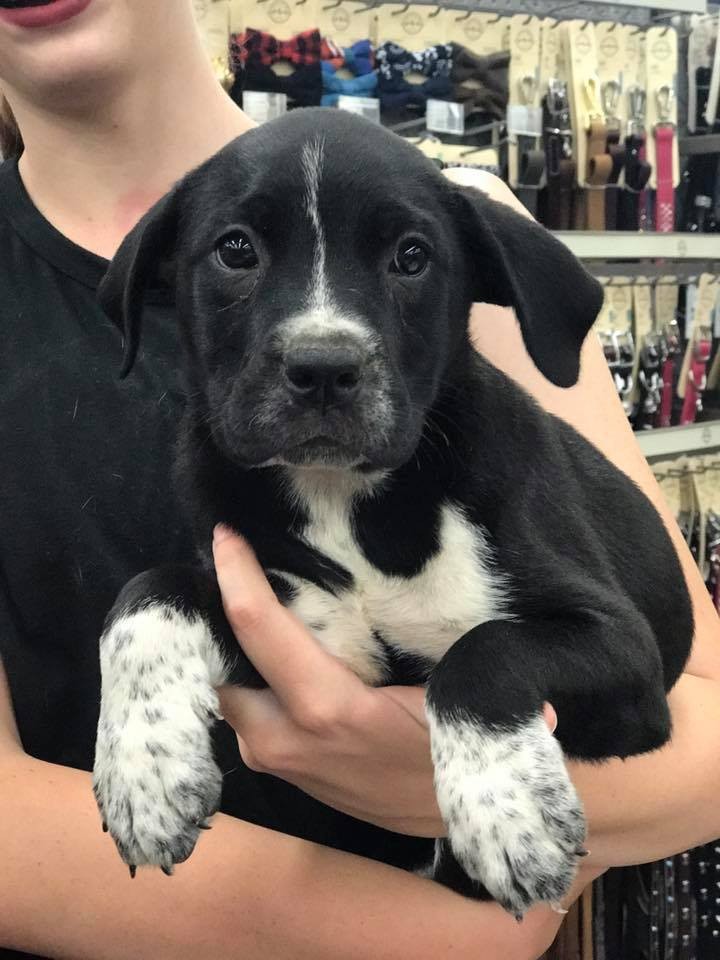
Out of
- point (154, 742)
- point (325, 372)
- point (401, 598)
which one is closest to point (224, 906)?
point (154, 742)

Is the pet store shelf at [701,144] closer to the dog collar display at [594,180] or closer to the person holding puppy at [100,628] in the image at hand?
the dog collar display at [594,180]

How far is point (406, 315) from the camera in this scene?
127cm

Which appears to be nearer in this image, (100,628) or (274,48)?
(100,628)

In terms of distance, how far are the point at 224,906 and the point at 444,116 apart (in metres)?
2.67

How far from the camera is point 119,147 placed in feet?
5.49

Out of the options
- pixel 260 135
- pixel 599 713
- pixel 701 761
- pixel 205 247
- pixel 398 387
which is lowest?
pixel 701 761

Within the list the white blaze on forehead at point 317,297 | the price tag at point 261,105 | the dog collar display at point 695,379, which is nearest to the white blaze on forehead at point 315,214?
the white blaze on forehead at point 317,297

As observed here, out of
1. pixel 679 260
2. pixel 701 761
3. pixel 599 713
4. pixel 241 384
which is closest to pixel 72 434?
pixel 241 384

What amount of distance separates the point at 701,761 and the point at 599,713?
34cm

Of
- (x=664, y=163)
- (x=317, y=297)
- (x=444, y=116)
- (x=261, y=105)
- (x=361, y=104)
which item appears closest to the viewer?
(x=317, y=297)

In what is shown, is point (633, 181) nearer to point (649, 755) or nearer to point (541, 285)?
point (541, 285)

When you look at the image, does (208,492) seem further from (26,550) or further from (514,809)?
(514,809)

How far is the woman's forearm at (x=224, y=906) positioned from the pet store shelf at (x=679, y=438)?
2350mm

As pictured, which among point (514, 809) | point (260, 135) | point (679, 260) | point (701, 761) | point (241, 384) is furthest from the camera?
point (679, 260)
